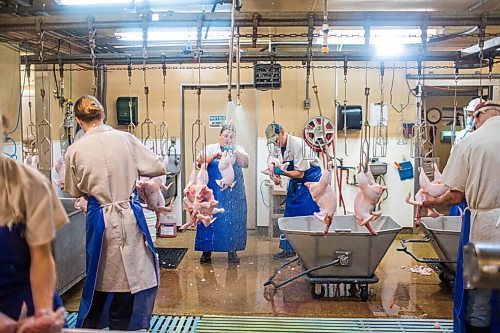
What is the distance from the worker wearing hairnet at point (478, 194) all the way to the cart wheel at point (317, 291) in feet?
5.36

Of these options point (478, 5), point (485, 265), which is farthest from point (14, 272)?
point (478, 5)

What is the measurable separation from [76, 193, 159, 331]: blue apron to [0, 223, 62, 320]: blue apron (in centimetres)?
115

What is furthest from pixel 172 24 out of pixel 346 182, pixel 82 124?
pixel 346 182

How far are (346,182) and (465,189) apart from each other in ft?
14.2

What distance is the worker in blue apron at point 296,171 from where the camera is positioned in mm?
5344

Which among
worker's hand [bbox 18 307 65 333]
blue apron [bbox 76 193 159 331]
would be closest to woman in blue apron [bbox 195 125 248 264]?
blue apron [bbox 76 193 159 331]

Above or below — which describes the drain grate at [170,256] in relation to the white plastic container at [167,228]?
below

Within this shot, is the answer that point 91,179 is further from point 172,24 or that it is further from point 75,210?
point 75,210

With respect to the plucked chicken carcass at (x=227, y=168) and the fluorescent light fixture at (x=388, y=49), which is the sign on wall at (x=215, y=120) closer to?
the plucked chicken carcass at (x=227, y=168)

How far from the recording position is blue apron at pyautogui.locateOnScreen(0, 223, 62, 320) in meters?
1.60

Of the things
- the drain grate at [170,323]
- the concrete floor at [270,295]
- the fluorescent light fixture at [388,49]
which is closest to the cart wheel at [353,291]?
the concrete floor at [270,295]

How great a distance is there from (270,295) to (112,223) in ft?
6.74

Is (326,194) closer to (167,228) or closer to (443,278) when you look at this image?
(443,278)

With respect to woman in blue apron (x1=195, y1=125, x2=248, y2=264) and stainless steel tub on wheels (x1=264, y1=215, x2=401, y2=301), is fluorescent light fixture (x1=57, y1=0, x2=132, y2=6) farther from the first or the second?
stainless steel tub on wheels (x1=264, y1=215, x2=401, y2=301)
